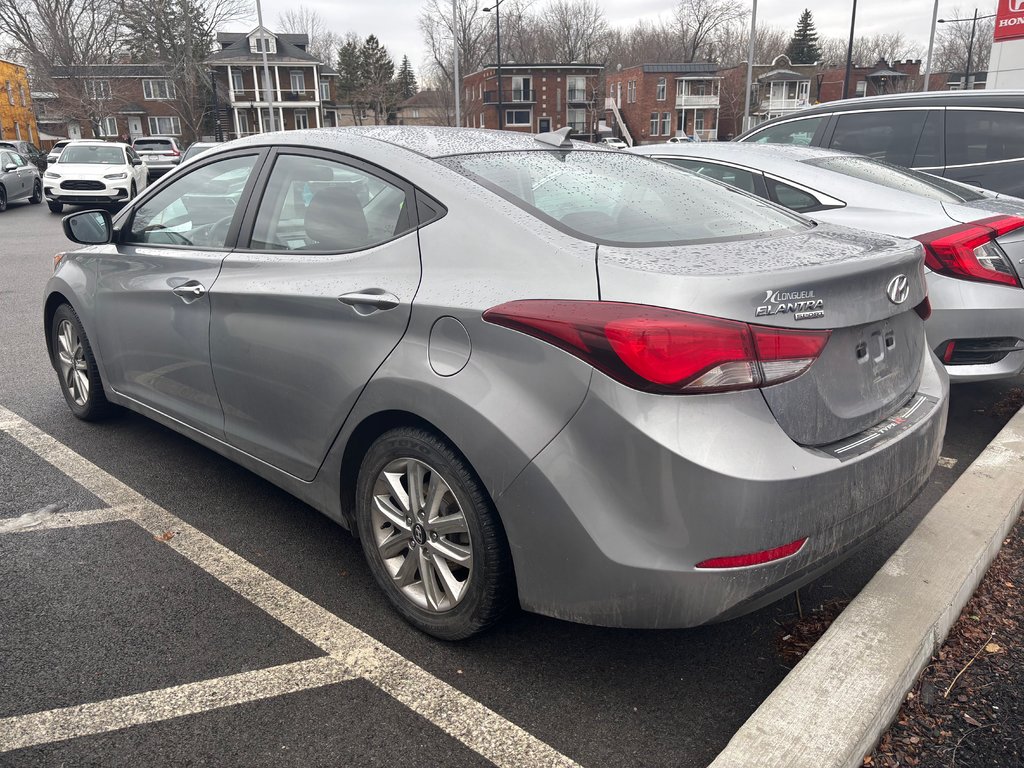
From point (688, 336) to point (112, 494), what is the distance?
117 inches

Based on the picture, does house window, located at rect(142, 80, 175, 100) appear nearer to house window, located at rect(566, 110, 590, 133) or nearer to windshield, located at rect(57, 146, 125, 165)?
house window, located at rect(566, 110, 590, 133)

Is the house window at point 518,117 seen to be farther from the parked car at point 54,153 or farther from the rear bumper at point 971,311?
the rear bumper at point 971,311

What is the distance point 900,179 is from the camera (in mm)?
5145

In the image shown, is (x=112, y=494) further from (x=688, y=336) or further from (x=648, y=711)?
(x=688, y=336)

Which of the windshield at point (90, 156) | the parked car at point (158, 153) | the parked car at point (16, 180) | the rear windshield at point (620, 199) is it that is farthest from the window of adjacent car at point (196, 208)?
the parked car at point (158, 153)

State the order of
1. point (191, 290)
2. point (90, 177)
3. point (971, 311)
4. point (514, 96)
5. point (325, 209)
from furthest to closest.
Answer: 1. point (514, 96)
2. point (90, 177)
3. point (971, 311)
4. point (191, 290)
5. point (325, 209)

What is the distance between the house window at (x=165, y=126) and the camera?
235 ft

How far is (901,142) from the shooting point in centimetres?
679

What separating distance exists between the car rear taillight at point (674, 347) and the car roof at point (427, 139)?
3.56 ft

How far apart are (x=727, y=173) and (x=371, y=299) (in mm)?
3518

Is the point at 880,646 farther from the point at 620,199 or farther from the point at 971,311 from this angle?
the point at 971,311

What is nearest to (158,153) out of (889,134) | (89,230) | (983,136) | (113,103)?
(889,134)

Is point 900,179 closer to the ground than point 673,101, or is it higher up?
closer to the ground

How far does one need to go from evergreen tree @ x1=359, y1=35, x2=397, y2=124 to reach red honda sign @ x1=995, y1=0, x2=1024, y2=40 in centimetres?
6697
